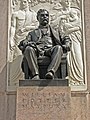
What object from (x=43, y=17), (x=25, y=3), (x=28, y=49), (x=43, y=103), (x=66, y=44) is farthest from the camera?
(x=25, y=3)

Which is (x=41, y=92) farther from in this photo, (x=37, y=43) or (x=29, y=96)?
(x=37, y=43)

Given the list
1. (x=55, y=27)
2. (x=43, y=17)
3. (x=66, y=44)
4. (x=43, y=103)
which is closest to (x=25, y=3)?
(x=55, y=27)

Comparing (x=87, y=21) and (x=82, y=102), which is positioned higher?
(x=87, y=21)

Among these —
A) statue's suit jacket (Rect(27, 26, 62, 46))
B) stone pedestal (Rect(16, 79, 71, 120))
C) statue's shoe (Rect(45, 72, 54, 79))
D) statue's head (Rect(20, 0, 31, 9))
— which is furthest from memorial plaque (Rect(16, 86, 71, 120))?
statue's head (Rect(20, 0, 31, 9))

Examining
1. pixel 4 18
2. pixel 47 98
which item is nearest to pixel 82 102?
pixel 47 98

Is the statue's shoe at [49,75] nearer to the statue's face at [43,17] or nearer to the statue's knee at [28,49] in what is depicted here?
the statue's knee at [28,49]

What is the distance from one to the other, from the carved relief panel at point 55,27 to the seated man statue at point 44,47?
0.69m

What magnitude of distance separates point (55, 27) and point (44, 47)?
1.14 meters

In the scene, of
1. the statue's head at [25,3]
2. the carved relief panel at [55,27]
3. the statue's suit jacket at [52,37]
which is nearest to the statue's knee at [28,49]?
the statue's suit jacket at [52,37]

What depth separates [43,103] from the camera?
5.65 meters

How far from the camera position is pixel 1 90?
22.5 ft

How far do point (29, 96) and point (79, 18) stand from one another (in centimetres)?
228

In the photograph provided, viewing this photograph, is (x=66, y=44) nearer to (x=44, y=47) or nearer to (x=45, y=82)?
(x=44, y=47)

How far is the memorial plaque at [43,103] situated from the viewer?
5562mm
